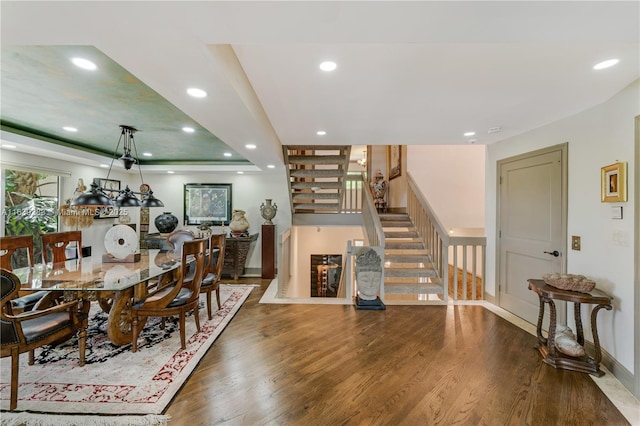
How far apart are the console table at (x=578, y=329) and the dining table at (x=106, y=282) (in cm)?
383

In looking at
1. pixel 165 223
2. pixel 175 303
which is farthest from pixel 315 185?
pixel 165 223

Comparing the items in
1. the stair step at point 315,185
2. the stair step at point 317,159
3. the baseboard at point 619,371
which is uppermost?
the stair step at point 317,159

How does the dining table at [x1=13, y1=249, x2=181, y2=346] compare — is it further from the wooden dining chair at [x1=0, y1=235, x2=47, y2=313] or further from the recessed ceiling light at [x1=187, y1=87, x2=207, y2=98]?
the recessed ceiling light at [x1=187, y1=87, x2=207, y2=98]

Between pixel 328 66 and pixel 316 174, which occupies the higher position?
pixel 328 66

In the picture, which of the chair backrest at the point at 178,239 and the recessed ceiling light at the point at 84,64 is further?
the chair backrest at the point at 178,239

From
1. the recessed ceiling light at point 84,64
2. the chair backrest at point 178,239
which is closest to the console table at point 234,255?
the chair backrest at point 178,239

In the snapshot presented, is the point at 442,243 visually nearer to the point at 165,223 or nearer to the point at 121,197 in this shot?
the point at 121,197

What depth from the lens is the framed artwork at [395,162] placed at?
6416 millimetres

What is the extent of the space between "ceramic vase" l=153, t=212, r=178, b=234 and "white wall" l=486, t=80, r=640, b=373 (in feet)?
21.4

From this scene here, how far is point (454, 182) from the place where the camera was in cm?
576

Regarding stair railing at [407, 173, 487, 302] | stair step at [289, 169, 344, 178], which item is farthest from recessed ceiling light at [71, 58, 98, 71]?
stair railing at [407, 173, 487, 302]

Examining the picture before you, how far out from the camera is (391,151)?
7.25 m

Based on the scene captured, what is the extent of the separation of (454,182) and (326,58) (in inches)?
194

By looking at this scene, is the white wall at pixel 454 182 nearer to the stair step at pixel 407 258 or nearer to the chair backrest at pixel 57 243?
the stair step at pixel 407 258
